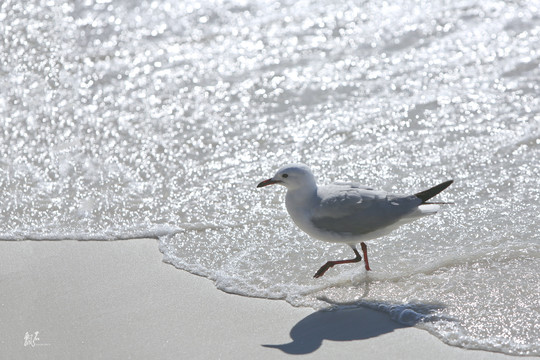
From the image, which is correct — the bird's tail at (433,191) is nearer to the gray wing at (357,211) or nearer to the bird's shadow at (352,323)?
the gray wing at (357,211)

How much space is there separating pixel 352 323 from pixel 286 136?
270 cm

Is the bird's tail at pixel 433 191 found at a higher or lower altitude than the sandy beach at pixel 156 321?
higher

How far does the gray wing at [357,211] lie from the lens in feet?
16.2

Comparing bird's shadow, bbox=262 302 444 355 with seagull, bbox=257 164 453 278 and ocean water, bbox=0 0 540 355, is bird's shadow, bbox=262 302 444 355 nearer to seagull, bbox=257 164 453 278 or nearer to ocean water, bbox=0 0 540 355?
ocean water, bbox=0 0 540 355

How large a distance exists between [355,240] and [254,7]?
4928mm

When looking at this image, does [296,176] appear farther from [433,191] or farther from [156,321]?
[156,321]

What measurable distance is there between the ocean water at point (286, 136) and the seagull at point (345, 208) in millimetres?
299

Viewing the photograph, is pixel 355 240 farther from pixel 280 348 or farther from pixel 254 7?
pixel 254 7

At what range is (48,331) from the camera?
450 centimetres
